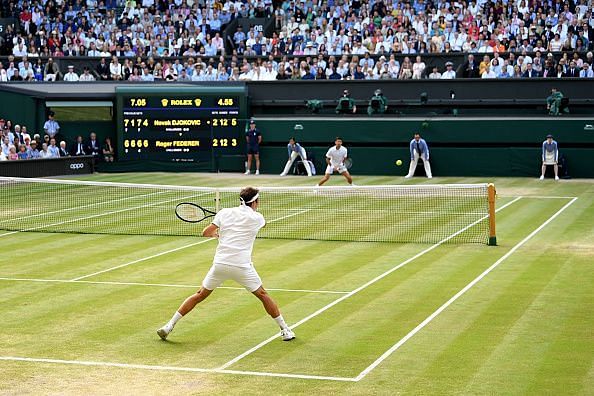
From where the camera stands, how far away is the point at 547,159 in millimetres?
38438

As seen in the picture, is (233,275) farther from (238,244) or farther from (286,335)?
(286,335)

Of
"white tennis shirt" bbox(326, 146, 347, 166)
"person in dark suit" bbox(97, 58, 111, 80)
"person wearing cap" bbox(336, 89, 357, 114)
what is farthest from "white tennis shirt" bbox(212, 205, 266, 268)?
"person in dark suit" bbox(97, 58, 111, 80)

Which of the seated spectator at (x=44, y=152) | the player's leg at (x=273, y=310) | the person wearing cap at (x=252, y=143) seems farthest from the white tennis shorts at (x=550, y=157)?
the player's leg at (x=273, y=310)

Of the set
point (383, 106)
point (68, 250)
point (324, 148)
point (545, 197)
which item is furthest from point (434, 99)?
point (68, 250)

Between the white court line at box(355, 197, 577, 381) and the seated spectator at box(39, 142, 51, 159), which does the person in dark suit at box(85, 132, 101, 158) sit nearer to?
the seated spectator at box(39, 142, 51, 159)

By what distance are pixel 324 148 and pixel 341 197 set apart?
10.4 m

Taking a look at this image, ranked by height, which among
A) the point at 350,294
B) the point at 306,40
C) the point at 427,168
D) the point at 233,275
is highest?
the point at 306,40

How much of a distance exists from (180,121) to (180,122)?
0.04 m

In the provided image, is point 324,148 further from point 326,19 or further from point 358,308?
point 358,308

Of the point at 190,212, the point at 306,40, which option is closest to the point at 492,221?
the point at 190,212

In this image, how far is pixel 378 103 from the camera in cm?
4106

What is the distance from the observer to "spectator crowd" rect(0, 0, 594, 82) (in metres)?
41.7

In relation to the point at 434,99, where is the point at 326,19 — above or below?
above

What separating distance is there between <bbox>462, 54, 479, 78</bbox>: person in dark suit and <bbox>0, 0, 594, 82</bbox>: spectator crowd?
46 mm
